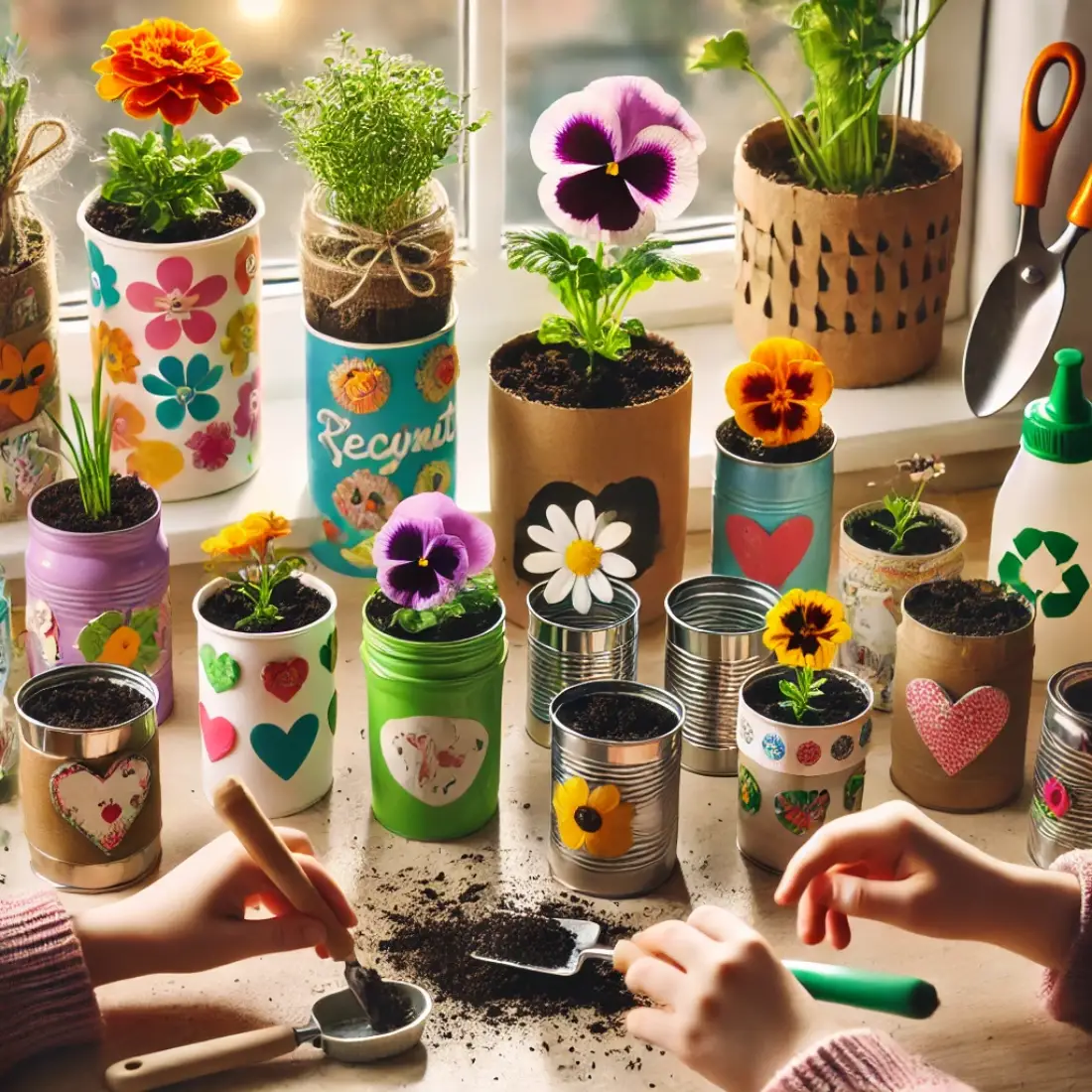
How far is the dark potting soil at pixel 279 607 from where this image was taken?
113cm

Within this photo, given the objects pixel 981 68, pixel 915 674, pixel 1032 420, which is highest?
pixel 981 68

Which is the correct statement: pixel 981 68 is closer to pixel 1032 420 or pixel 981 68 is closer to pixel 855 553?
Result: pixel 1032 420

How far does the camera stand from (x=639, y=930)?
42.1 inches

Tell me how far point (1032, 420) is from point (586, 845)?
47cm

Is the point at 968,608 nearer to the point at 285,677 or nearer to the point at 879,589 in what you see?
the point at 879,589

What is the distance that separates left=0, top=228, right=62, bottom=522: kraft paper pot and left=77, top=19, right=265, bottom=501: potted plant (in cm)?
4

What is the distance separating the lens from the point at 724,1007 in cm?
93

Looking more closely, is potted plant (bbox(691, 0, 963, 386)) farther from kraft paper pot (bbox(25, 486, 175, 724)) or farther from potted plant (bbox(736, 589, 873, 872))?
kraft paper pot (bbox(25, 486, 175, 724))

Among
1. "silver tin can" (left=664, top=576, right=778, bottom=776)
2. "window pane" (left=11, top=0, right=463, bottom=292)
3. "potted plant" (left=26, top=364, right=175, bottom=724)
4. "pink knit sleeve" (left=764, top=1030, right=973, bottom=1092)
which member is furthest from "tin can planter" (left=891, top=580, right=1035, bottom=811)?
"window pane" (left=11, top=0, right=463, bottom=292)

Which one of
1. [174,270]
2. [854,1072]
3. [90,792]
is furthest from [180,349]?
[854,1072]

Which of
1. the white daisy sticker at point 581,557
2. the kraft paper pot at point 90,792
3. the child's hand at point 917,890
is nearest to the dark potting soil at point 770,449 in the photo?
the white daisy sticker at point 581,557

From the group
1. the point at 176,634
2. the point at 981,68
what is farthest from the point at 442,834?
the point at 981,68

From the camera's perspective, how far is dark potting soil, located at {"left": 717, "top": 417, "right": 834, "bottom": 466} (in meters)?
1.29

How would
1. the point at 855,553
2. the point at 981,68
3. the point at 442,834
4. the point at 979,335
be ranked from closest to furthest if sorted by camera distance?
the point at 442,834 < the point at 855,553 < the point at 979,335 < the point at 981,68
